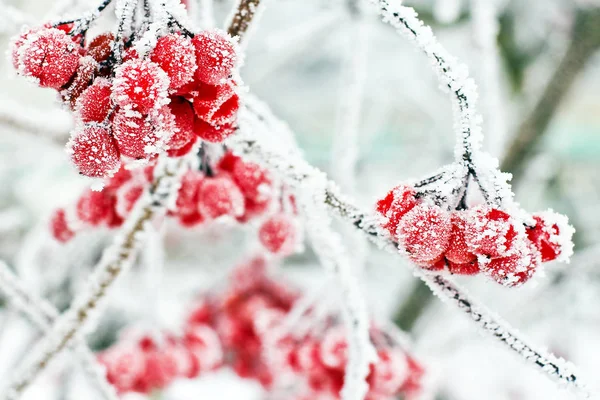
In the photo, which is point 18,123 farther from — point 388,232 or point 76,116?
point 388,232

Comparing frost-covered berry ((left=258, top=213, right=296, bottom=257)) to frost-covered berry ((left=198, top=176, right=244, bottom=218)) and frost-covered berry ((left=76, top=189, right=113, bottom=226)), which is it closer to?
frost-covered berry ((left=198, top=176, right=244, bottom=218))

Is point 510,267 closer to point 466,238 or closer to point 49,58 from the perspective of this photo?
point 466,238

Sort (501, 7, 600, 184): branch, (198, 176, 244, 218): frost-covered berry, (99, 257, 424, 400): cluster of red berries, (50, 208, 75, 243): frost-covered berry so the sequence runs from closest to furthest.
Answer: (198, 176, 244, 218): frost-covered berry → (50, 208, 75, 243): frost-covered berry → (99, 257, 424, 400): cluster of red berries → (501, 7, 600, 184): branch

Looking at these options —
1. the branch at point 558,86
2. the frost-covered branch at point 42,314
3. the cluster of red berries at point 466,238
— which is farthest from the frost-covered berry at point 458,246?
the branch at point 558,86

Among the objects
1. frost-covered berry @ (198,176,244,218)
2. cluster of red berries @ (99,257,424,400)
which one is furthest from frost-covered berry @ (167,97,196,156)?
cluster of red berries @ (99,257,424,400)

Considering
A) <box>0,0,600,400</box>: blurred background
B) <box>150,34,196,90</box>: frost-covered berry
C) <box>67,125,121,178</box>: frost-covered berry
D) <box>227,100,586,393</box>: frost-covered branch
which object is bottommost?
<box>67,125,121,178</box>: frost-covered berry

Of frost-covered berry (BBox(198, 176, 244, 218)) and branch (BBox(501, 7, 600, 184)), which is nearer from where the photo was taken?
frost-covered berry (BBox(198, 176, 244, 218))

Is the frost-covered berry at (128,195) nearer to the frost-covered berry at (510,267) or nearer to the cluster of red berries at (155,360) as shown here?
the frost-covered berry at (510,267)
